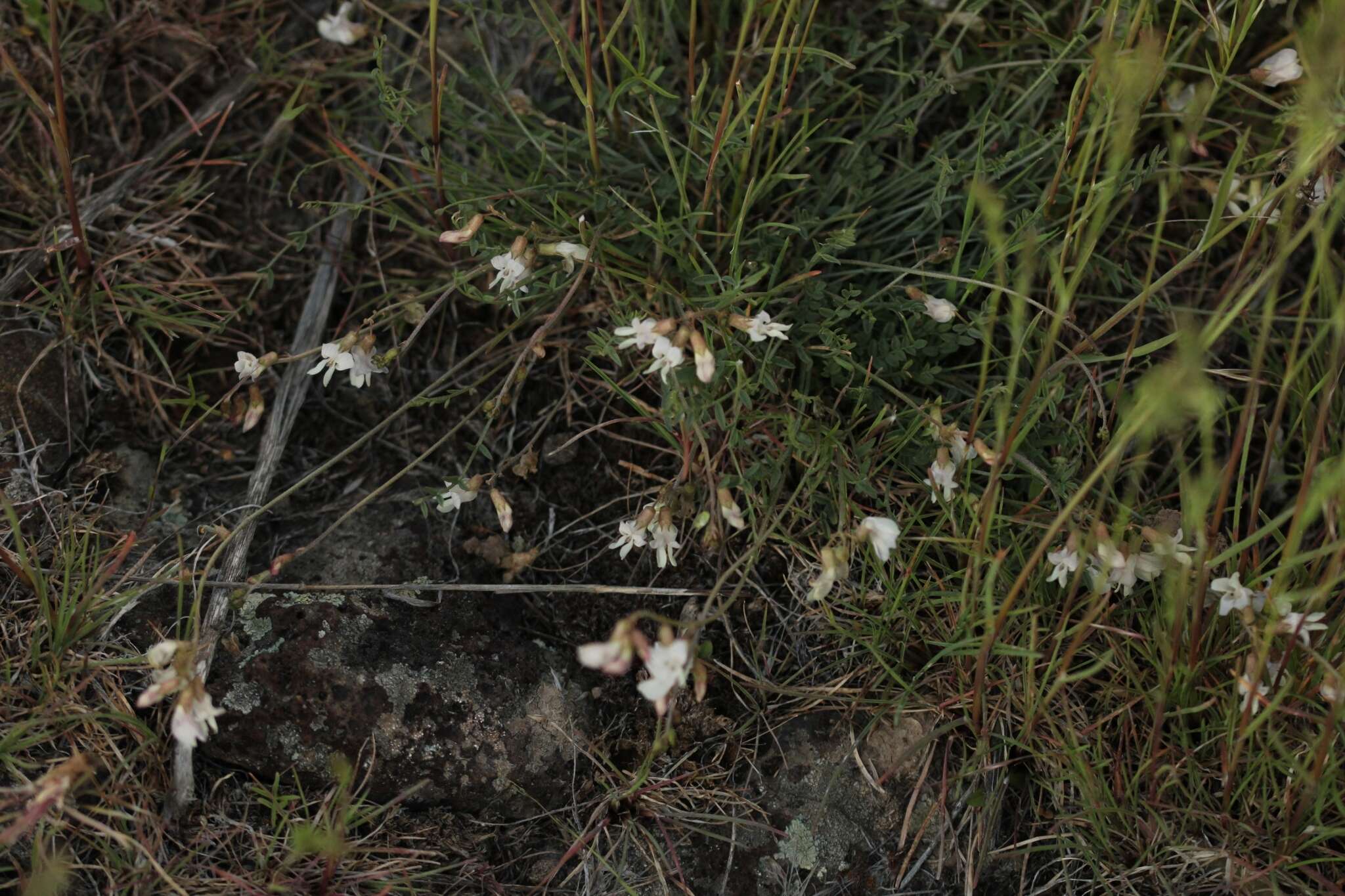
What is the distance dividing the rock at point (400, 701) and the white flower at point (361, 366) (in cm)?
45

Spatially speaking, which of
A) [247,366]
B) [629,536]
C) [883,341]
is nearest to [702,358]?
[629,536]

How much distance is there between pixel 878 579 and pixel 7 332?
199 centimetres

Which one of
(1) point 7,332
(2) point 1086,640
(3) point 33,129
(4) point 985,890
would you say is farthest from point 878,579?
(3) point 33,129

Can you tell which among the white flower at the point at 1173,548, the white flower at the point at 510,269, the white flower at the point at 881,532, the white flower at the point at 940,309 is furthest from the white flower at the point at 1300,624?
the white flower at the point at 510,269

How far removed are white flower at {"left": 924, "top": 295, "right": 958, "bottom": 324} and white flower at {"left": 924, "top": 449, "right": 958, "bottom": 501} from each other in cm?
29

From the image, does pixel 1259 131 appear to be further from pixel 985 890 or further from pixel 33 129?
pixel 33 129

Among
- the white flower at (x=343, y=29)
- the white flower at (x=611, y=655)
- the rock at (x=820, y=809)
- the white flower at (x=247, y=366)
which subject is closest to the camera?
the white flower at (x=611, y=655)

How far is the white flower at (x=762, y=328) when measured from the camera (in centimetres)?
190

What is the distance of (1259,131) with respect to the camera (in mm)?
2467

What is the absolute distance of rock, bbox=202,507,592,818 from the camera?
199 cm

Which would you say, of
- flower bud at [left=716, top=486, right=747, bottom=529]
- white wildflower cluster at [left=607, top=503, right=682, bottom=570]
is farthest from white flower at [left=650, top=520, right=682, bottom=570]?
flower bud at [left=716, top=486, right=747, bottom=529]

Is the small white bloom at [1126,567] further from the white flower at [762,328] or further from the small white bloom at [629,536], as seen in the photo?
the small white bloom at [629,536]

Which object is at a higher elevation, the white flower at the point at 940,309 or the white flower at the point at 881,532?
the white flower at the point at 940,309

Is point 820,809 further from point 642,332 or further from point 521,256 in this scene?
point 521,256
